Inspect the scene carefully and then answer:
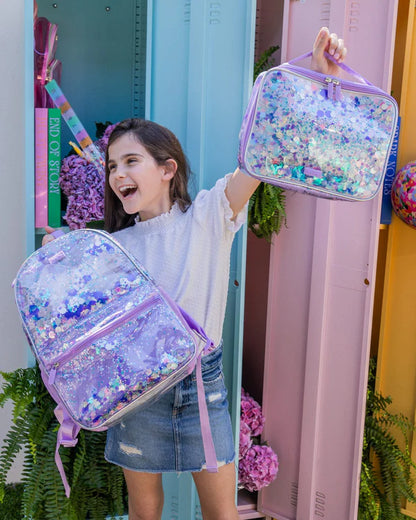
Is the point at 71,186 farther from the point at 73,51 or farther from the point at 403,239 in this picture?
the point at 403,239

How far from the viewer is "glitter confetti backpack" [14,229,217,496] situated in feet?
4.24

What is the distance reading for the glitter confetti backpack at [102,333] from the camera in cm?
129

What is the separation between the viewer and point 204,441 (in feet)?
4.47

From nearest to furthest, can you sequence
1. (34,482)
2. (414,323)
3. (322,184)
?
(322,184) < (34,482) < (414,323)

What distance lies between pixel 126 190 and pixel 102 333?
0.43 metres

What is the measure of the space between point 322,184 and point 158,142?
0.45 meters

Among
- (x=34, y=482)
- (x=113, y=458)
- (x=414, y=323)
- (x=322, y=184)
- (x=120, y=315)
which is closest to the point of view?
(x=120, y=315)

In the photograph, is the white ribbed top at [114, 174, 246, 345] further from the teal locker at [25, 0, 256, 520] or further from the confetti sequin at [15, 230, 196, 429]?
the teal locker at [25, 0, 256, 520]

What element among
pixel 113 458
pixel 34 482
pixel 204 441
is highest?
pixel 204 441

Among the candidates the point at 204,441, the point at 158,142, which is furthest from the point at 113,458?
the point at 158,142

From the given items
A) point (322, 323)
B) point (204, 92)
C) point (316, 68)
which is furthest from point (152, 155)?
point (322, 323)

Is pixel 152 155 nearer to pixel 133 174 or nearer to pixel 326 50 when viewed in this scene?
pixel 133 174

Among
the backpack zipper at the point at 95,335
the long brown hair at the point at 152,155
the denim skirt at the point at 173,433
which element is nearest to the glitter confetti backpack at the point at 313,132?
the long brown hair at the point at 152,155

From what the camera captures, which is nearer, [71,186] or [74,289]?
[74,289]
